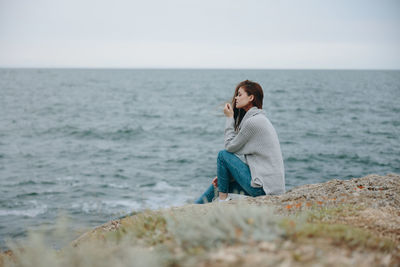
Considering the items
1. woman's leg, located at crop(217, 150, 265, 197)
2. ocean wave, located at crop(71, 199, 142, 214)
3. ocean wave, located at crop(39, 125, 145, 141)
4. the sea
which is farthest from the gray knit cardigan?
ocean wave, located at crop(39, 125, 145, 141)

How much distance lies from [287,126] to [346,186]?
762 inches

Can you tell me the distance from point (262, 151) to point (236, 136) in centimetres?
43

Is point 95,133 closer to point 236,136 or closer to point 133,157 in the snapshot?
point 133,157

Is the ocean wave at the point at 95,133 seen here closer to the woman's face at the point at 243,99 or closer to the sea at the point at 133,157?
the sea at the point at 133,157

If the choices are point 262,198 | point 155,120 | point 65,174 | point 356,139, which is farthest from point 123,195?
point 155,120

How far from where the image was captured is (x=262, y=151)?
15.5 feet

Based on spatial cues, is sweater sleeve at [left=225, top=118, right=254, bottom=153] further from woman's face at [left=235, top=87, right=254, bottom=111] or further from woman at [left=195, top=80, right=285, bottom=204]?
woman's face at [left=235, top=87, right=254, bottom=111]

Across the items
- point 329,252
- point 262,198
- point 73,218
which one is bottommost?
point 73,218

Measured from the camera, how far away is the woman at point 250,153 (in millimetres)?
4691

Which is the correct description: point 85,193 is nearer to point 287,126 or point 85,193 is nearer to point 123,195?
point 123,195

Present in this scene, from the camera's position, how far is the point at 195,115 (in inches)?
1193

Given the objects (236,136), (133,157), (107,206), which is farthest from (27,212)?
(236,136)

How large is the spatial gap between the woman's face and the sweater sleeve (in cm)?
34

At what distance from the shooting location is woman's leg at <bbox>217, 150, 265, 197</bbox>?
4.86m
